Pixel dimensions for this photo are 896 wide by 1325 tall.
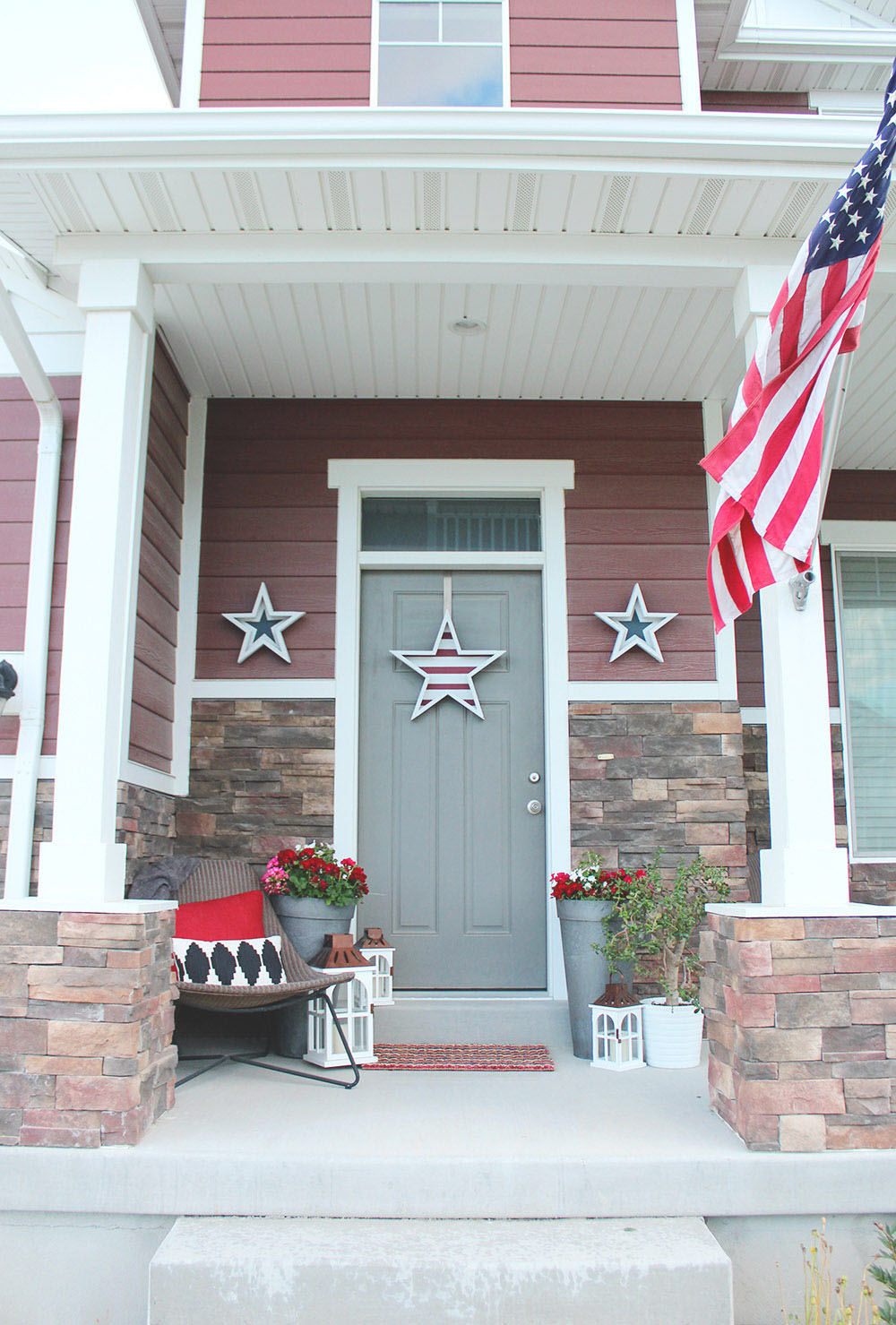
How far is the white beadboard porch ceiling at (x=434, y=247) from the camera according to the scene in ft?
10.5

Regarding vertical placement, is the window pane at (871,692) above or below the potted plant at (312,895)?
above

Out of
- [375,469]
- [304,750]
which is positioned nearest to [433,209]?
[375,469]

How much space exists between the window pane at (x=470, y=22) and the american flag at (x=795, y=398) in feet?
5.27

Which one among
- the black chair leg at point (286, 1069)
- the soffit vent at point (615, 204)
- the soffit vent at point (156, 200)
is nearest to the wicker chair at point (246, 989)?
the black chair leg at point (286, 1069)

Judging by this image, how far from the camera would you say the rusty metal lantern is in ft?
12.1

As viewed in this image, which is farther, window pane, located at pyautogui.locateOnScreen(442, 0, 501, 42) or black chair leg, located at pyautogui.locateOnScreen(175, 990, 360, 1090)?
window pane, located at pyautogui.locateOnScreen(442, 0, 501, 42)

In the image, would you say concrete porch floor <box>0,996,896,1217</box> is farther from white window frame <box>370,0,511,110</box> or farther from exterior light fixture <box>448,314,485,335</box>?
white window frame <box>370,0,511,110</box>

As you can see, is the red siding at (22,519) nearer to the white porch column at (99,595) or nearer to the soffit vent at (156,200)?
the white porch column at (99,595)

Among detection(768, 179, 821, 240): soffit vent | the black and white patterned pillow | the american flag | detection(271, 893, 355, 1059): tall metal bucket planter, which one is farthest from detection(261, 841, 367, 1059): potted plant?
detection(768, 179, 821, 240): soffit vent

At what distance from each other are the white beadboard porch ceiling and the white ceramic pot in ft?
8.23

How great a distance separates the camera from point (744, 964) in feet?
9.33

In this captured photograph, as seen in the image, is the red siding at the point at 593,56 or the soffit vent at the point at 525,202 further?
the red siding at the point at 593,56

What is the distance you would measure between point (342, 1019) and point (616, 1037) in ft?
3.13

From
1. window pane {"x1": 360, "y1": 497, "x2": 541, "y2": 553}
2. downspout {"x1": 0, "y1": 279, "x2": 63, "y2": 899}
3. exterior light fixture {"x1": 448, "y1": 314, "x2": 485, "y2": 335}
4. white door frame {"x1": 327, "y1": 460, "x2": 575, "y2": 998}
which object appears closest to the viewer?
downspout {"x1": 0, "y1": 279, "x2": 63, "y2": 899}
